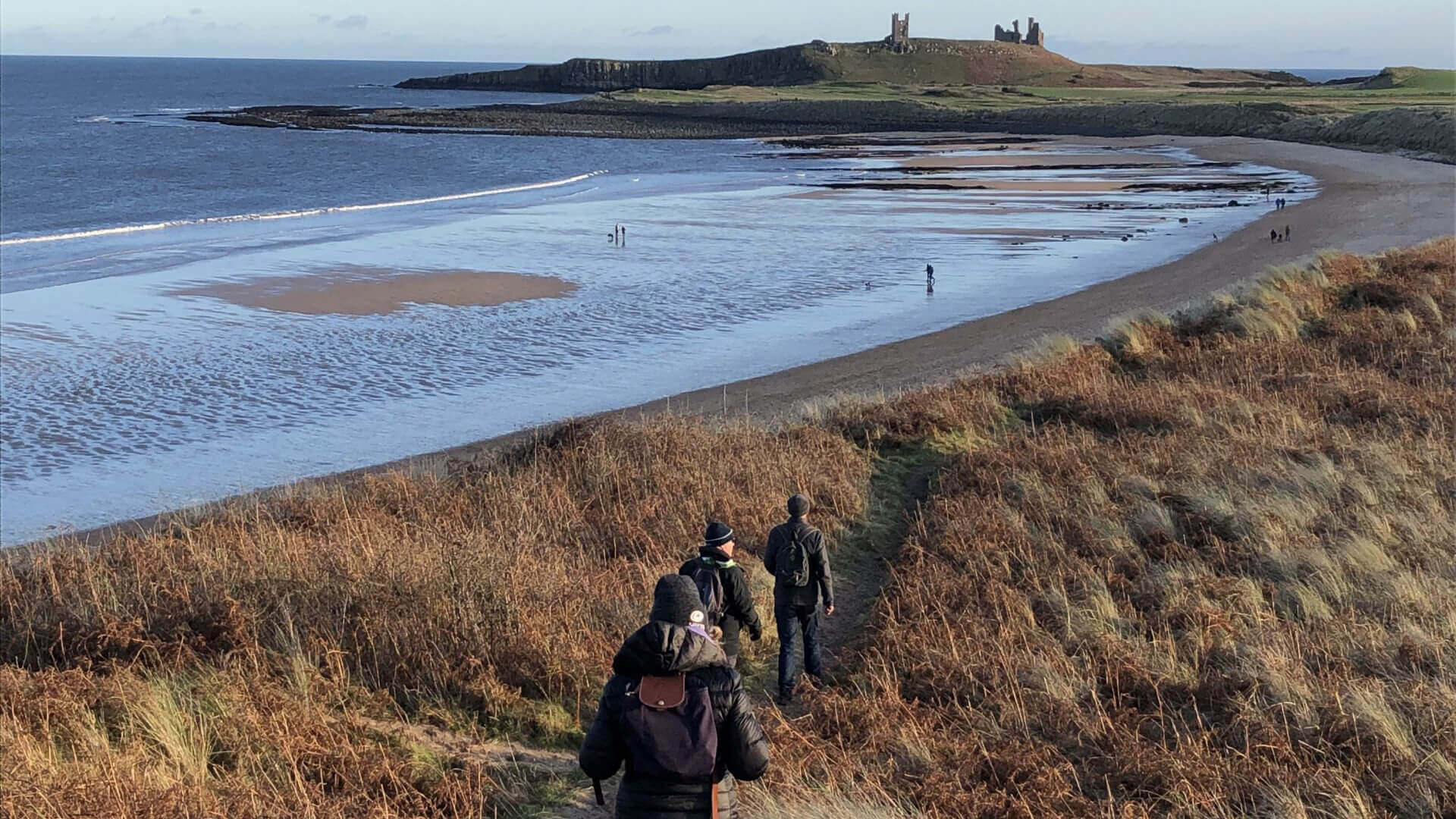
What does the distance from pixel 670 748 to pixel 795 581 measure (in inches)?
137

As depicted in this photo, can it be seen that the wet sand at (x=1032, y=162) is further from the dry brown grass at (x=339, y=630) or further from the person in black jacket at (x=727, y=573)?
the person in black jacket at (x=727, y=573)

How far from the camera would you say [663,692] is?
408 centimetres

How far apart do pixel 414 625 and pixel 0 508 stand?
8691 mm

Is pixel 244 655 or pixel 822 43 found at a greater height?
pixel 822 43

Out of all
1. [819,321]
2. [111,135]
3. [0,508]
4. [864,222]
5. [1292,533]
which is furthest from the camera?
[111,135]

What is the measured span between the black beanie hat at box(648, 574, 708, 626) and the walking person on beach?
319 centimetres

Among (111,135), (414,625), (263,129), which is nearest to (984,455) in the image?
(414,625)

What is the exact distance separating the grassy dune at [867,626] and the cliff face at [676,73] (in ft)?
528

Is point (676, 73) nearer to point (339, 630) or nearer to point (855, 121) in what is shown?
point (855, 121)

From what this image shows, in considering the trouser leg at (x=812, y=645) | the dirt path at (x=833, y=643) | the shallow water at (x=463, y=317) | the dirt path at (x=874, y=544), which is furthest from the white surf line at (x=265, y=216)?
the trouser leg at (x=812, y=645)

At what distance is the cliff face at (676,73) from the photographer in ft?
557

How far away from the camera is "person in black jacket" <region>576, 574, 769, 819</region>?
4.06 metres

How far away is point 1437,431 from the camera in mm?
11945

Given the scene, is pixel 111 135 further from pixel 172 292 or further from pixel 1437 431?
pixel 1437 431
